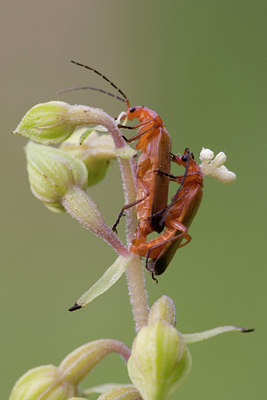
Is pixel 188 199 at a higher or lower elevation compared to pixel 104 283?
higher

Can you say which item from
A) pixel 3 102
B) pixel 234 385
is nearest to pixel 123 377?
pixel 234 385

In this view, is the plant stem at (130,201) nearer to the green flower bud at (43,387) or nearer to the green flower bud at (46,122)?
the green flower bud at (46,122)

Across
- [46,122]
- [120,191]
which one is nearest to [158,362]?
[46,122]

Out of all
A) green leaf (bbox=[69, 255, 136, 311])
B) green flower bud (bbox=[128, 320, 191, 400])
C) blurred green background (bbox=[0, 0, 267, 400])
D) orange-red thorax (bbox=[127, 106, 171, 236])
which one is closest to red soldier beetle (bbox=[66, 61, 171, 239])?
orange-red thorax (bbox=[127, 106, 171, 236])

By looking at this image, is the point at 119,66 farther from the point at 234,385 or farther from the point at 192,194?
the point at 192,194

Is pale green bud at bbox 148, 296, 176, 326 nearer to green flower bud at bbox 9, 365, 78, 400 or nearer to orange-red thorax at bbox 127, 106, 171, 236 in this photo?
orange-red thorax at bbox 127, 106, 171, 236

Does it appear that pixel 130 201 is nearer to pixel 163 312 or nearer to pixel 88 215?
pixel 88 215

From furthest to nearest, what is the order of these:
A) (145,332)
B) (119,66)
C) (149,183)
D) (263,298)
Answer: (119,66) < (263,298) < (149,183) < (145,332)
